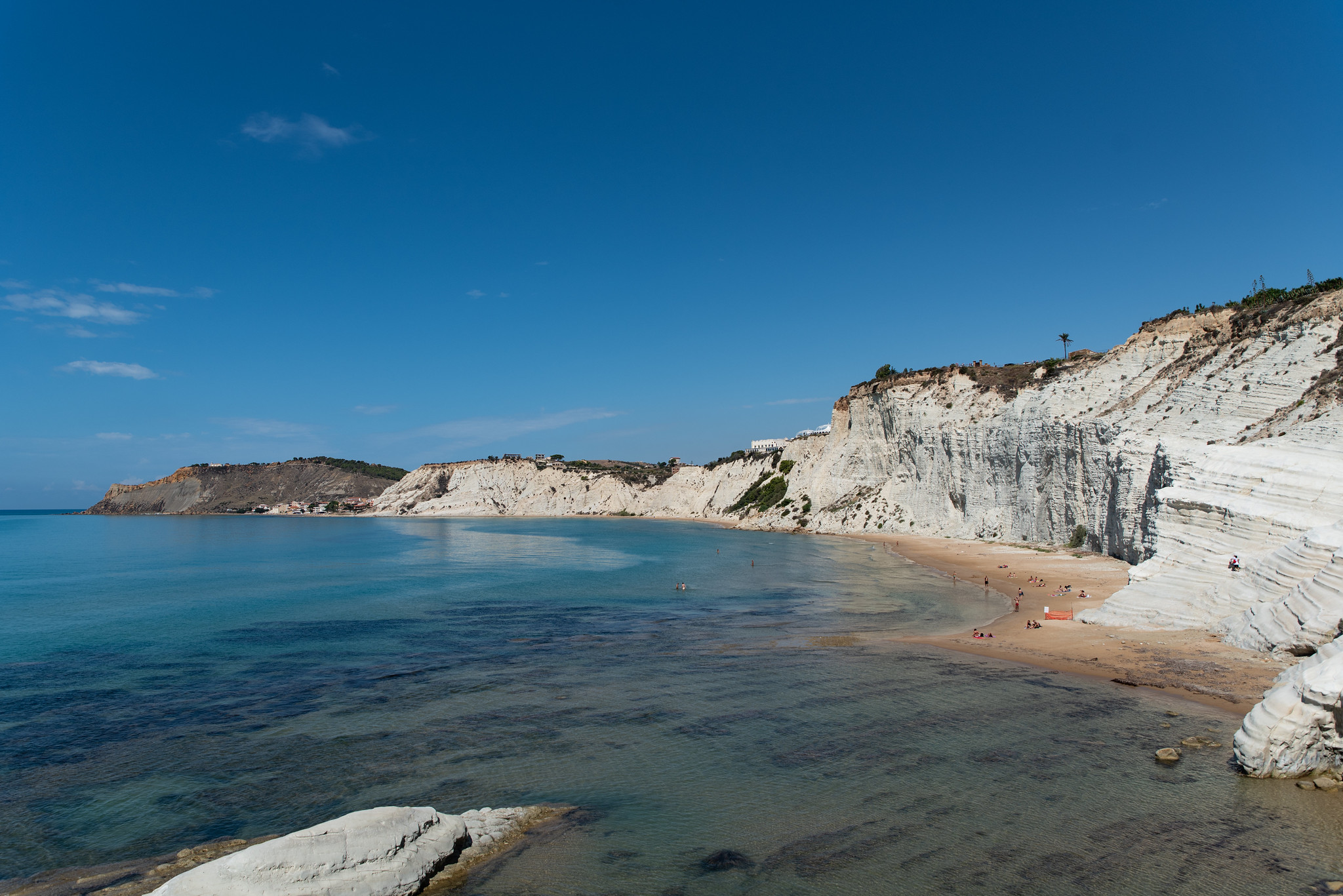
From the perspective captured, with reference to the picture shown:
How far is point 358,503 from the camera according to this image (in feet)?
508

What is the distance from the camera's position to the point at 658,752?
11.4 metres

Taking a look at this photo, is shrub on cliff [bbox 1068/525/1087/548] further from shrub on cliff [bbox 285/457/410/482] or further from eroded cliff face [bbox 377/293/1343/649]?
shrub on cliff [bbox 285/457/410/482]

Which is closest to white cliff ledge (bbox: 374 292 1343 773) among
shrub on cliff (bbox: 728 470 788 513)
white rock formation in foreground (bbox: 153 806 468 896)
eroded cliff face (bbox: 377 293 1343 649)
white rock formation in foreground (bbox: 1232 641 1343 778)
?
eroded cliff face (bbox: 377 293 1343 649)

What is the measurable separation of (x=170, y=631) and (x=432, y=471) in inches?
4928

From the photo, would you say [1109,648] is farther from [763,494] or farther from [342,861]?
[763,494]

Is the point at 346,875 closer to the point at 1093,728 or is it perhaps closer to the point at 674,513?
the point at 1093,728

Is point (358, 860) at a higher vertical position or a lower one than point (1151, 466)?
lower

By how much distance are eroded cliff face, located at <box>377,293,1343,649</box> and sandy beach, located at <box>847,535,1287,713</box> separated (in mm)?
1029

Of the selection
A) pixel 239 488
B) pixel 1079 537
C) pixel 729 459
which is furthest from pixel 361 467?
pixel 1079 537

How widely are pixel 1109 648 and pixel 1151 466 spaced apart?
54.1ft

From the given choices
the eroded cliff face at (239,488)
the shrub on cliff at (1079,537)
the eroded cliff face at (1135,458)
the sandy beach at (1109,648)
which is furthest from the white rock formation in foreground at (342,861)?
the eroded cliff face at (239,488)

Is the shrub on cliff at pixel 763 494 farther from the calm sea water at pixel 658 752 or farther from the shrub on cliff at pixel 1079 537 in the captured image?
the calm sea water at pixel 658 752

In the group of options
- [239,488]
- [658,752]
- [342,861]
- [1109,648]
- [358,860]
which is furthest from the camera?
[239,488]

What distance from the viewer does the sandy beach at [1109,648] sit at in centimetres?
1352
